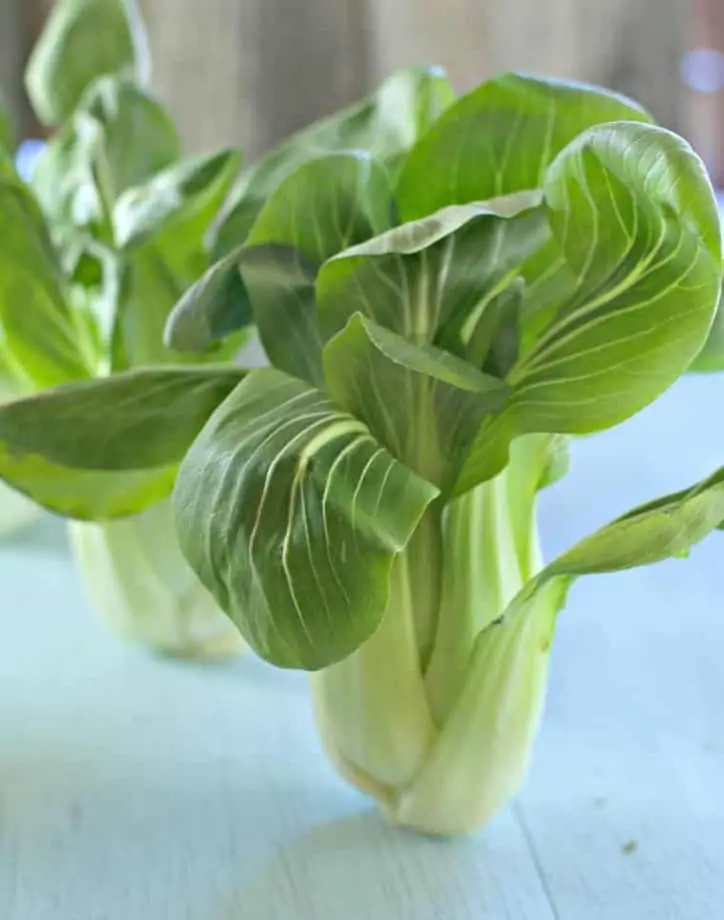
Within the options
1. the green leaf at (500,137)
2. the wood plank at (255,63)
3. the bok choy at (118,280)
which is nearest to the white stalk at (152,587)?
the bok choy at (118,280)

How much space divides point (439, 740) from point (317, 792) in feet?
0.31

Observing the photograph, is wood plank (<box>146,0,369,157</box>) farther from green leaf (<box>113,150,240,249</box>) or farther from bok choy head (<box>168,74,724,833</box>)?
bok choy head (<box>168,74,724,833</box>)

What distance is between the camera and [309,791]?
1.77 feet

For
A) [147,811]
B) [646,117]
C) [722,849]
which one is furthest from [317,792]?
[646,117]

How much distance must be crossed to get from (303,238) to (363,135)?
Answer: 0.14 metres

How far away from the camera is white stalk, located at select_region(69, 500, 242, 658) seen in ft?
2.03

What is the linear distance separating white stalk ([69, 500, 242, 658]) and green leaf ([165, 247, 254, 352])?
6.3 inches

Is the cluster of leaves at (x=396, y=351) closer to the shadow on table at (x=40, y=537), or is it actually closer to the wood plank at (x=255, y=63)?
the shadow on table at (x=40, y=537)

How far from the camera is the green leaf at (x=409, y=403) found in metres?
0.42

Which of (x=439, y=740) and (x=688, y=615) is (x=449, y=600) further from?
(x=688, y=615)

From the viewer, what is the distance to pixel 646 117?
1.41 feet

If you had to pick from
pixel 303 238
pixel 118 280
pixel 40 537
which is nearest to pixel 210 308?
pixel 303 238

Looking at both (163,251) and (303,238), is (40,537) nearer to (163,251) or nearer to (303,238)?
(163,251)

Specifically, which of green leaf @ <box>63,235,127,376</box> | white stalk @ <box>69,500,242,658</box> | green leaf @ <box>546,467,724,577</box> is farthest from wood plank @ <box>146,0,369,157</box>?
green leaf @ <box>546,467,724,577</box>
